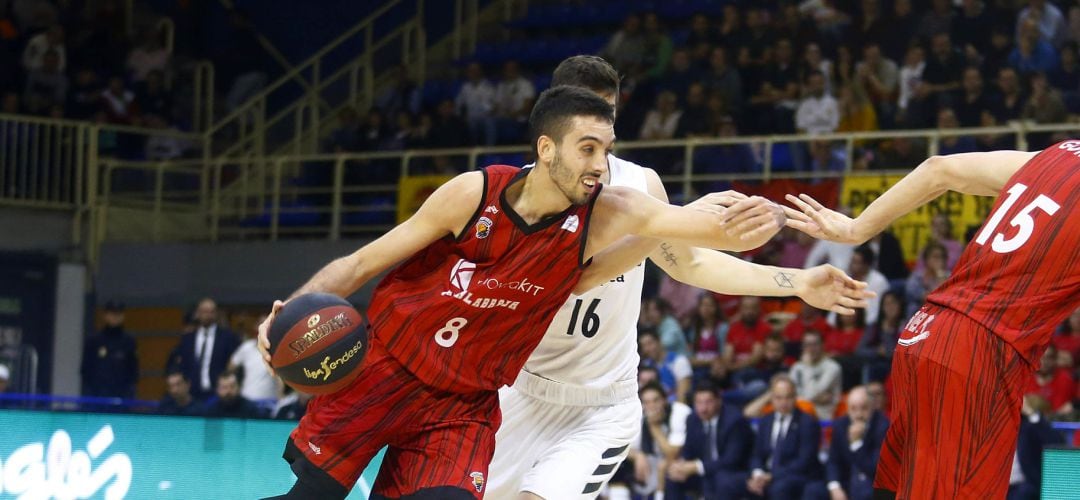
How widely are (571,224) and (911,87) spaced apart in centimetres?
993

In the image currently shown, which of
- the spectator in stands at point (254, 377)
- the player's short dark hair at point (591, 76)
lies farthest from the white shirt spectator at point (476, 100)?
the player's short dark hair at point (591, 76)

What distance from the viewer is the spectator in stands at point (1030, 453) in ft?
31.3

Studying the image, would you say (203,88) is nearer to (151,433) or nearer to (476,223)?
(151,433)

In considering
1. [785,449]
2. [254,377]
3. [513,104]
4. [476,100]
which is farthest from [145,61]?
[785,449]

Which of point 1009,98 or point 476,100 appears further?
point 476,100

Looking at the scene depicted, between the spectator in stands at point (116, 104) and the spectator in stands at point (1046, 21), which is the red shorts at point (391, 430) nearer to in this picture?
the spectator in stands at point (1046, 21)

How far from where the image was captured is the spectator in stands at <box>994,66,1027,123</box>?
1338cm

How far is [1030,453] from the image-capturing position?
966cm

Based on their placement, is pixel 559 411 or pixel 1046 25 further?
pixel 1046 25

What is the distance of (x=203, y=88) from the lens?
69.0 feet

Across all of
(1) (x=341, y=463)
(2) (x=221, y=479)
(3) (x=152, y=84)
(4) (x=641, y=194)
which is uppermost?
(3) (x=152, y=84)

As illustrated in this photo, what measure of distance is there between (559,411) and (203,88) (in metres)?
16.1

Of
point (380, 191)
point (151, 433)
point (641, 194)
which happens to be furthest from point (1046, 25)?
point (641, 194)

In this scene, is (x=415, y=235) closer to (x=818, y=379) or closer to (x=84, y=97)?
(x=818, y=379)
